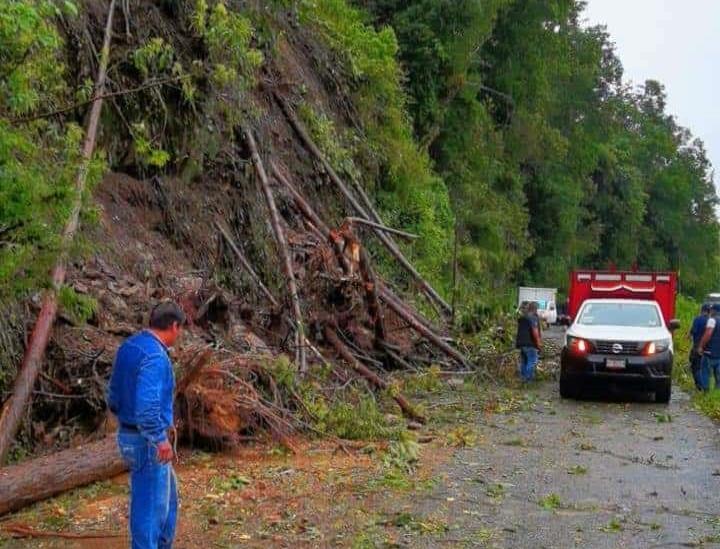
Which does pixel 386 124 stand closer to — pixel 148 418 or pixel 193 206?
pixel 193 206

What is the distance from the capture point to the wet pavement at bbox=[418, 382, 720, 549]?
25.0 feet

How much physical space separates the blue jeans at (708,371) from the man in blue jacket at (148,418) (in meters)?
12.4

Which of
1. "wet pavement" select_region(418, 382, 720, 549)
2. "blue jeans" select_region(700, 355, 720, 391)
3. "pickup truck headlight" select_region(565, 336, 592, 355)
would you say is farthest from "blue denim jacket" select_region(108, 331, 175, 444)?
"blue jeans" select_region(700, 355, 720, 391)

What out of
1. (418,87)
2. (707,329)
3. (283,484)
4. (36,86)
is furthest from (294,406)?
(418,87)

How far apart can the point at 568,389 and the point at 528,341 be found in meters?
1.63

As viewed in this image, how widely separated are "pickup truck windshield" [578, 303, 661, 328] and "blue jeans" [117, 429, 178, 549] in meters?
11.7

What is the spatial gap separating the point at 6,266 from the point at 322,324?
855 centimetres

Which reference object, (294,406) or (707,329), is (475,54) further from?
(294,406)

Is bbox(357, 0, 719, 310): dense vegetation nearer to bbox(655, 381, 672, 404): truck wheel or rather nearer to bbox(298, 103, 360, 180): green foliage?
bbox(298, 103, 360, 180): green foliage

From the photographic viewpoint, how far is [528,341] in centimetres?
1742

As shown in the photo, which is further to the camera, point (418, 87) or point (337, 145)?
point (418, 87)

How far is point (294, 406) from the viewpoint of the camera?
1116cm

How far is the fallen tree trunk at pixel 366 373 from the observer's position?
42.5 feet

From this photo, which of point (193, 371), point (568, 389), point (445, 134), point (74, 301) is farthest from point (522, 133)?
point (74, 301)
